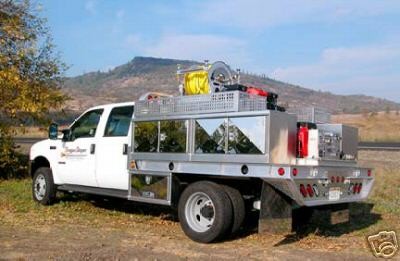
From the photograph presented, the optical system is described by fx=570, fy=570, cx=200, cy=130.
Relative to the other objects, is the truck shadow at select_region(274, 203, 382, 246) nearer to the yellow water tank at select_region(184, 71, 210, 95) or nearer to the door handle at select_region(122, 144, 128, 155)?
the yellow water tank at select_region(184, 71, 210, 95)

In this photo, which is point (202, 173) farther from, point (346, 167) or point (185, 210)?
point (346, 167)

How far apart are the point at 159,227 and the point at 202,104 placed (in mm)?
2266

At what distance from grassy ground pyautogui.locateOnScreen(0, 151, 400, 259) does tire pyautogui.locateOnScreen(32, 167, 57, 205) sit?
0.18m

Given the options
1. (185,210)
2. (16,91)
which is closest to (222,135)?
(185,210)

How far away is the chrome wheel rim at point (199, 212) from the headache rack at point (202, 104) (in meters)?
1.20

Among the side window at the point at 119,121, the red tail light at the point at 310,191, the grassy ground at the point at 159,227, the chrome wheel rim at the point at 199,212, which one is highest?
the side window at the point at 119,121

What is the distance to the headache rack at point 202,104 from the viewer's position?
7.49 meters

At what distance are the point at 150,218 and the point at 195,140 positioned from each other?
245 cm

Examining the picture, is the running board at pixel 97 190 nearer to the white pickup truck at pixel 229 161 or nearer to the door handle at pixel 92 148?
the white pickup truck at pixel 229 161

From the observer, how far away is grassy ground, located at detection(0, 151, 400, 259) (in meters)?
7.49

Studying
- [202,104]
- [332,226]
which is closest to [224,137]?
[202,104]

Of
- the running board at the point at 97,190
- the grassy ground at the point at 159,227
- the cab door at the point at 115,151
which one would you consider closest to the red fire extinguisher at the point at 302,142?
the grassy ground at the point at 159,227

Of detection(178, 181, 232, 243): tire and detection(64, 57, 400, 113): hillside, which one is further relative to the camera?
detection(64, 57, 400, 113): hillside

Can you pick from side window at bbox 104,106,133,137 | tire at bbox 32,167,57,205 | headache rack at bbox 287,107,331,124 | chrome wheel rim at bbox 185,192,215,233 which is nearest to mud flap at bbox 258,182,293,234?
chrome wheel rim at bbox 185,192,215,233
